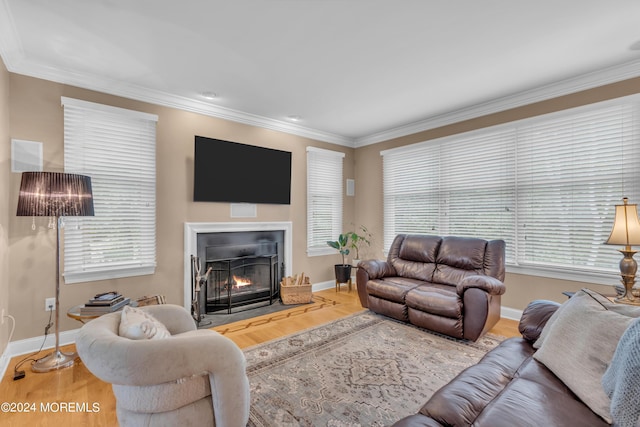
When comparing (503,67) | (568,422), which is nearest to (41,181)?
(568,422)

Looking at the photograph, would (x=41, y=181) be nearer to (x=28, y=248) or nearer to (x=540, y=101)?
(x=28, y=248)

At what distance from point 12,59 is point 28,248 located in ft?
5.56

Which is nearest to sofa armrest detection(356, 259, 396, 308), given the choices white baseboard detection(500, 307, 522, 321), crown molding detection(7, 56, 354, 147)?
white baseboard detection(500, 307, 522, 321)

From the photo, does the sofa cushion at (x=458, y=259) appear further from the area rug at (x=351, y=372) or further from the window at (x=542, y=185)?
the area rug at (x=351, y=372)

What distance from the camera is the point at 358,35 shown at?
2.47 metres

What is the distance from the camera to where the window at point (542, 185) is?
10.1ft

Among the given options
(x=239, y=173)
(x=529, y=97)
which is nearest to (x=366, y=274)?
(x=239, y=173)

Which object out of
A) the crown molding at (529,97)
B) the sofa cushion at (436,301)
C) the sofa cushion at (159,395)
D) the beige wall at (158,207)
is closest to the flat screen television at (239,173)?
the beige wall at (158,207)

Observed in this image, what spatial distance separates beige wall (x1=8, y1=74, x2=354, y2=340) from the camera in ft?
9.11

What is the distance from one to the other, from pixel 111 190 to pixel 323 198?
3.07 metres

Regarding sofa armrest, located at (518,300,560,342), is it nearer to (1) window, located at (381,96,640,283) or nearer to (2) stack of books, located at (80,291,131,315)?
(1) window, located at (381,96,640,283)

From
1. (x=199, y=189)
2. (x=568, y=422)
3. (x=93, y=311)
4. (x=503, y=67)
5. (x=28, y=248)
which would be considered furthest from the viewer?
(x=199, y=189)

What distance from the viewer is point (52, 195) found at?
8.02ft

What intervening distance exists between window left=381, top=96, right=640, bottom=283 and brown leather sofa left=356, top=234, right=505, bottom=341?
1.90 ft
